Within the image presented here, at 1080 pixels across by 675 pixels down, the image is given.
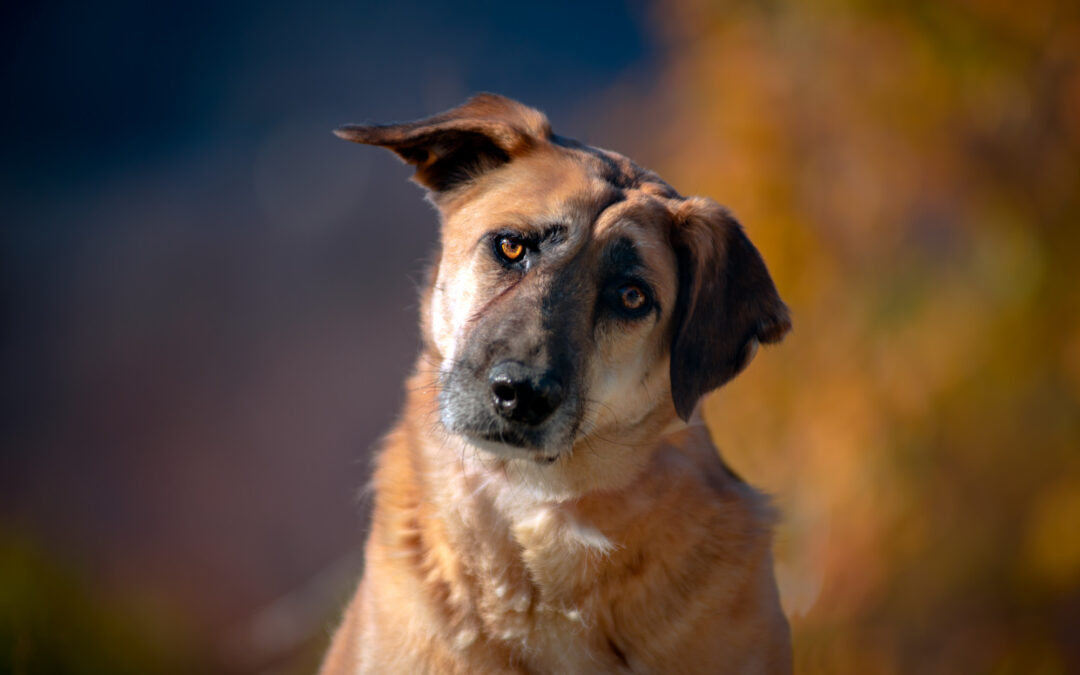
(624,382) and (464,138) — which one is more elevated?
Result: (464,138)

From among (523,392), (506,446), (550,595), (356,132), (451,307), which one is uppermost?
(356,132)

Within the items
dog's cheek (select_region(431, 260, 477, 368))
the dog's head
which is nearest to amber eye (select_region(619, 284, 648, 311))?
the dog's head

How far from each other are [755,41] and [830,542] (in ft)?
11.1

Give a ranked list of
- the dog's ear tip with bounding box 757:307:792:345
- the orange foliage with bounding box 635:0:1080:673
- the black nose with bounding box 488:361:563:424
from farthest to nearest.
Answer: the orange foliage with bounding box 635:0:1080:673
the dog's ear tip with bounding box 757:307:792:345
the black nose with bounding box 488:361:563:424

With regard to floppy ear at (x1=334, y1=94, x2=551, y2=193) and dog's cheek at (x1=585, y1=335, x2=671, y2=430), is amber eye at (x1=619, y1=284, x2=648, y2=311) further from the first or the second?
floppy ear at (x1=334, y1=94, x2=551, y2=193)

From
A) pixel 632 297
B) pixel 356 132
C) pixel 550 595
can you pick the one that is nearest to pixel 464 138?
pixel 356 132

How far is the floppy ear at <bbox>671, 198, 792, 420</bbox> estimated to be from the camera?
284 centimetres

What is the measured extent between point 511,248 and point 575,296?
300 mm

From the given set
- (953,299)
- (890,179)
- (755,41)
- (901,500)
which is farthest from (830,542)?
(755,41)

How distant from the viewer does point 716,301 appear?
2.93m

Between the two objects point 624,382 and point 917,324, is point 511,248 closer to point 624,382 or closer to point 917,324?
point 624,382

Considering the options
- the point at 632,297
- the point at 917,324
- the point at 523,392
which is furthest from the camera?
the point at 917,324

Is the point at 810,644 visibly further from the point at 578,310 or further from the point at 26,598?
the point at 26,598

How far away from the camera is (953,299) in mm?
5484
